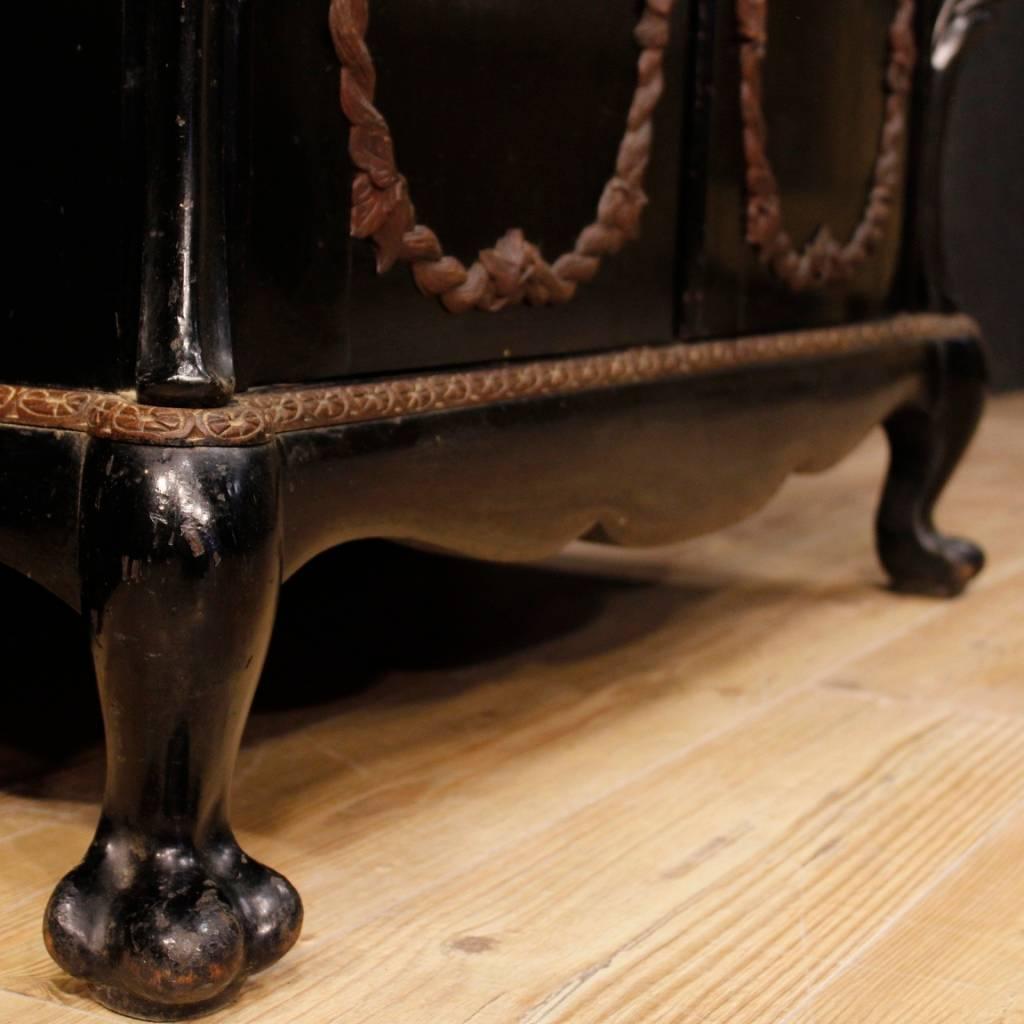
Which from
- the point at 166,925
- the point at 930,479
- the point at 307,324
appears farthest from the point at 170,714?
the point at 930,479

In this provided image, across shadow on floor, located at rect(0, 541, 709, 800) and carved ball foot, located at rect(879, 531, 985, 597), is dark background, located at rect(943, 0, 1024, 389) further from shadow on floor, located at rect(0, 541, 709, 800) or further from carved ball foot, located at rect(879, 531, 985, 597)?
shadow on floor, located at rect(0, 541, 709, 800)

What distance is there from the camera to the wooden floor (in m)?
0.76

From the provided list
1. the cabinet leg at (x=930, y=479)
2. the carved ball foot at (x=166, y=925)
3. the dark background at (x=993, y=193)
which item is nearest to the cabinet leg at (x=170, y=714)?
the carved ball foot at (x=166, y=925)

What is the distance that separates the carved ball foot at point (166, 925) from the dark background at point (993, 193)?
2456 mm

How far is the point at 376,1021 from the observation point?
2.32 feet

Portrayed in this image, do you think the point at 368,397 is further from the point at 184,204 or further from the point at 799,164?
the point at 799,164

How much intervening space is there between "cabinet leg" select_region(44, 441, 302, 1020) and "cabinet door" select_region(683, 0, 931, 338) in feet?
1.55

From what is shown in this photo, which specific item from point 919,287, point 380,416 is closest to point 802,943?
point 380,416

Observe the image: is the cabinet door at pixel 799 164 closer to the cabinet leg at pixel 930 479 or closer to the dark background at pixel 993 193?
the cabinet leg at pixel 930 479

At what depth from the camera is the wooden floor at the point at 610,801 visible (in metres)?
0.76

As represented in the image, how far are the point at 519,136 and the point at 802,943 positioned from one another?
0.43 meters

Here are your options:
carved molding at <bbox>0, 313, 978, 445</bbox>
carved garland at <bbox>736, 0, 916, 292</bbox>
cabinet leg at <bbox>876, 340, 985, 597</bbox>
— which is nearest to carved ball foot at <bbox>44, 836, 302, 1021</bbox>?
carved molding at <bbox>0, 313, 978, 445</bbox>

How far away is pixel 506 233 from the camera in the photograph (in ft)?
3.00

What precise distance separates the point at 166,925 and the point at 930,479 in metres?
1.00
